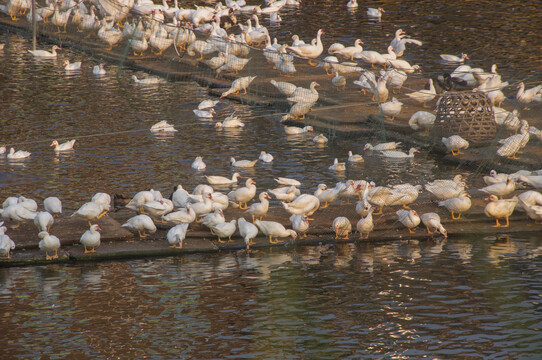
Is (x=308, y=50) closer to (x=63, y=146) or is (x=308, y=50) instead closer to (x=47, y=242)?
(x=63, y=146)

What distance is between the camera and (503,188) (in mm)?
13547

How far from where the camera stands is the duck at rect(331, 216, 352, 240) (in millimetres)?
12609

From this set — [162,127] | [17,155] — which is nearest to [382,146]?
[162,127]

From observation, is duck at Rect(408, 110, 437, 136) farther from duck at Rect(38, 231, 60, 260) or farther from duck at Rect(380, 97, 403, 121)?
duck at Rect(38, 231, 60, 260)

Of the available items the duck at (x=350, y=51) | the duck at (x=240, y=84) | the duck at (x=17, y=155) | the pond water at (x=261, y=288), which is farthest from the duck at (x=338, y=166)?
the duck at (x=350, y=51)

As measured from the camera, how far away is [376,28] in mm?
30938

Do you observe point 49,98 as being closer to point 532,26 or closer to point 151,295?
point 151,295

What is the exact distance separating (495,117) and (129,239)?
8.82 metres

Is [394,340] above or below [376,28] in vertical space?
below

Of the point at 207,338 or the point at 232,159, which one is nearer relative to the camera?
the point at 207,338

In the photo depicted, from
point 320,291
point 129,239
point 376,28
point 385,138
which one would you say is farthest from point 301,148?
point 376,28

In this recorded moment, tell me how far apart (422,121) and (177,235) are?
7.81m

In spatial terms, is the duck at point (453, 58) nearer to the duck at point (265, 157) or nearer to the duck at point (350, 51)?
the duck at point (350, 51)

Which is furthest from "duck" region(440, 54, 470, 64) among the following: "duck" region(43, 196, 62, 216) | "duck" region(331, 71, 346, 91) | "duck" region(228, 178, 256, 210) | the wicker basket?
"duck" region(43, 196, 62, 216)
